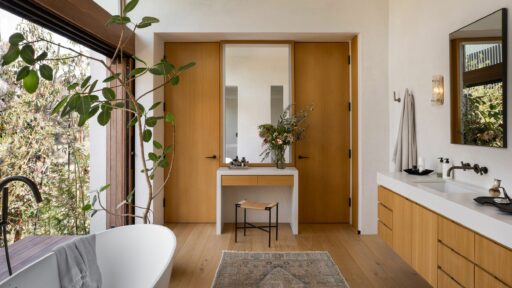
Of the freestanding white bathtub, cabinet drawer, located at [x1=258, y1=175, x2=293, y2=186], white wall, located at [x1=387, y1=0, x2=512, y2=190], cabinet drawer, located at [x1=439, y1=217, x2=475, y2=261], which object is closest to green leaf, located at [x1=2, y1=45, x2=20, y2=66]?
the freestanding white bathtub

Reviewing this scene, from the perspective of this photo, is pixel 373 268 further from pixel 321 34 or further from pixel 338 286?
pixel 321 34

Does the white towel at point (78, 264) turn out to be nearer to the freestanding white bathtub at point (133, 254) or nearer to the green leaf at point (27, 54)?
the freestanding white bathtub at point (133, 254)

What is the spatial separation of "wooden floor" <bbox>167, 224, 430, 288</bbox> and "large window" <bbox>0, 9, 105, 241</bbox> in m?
1.11

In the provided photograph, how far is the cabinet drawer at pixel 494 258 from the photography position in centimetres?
152

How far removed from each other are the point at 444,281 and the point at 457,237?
1.13ft

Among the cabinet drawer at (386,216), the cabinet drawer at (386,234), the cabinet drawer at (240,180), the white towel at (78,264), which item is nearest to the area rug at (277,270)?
the cabinet drawer at (386,234)

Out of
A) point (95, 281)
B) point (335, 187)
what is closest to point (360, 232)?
point (335, 187)

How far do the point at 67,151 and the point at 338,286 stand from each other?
2.60m

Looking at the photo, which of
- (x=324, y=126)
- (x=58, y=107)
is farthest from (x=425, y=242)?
(x=58, y=107)

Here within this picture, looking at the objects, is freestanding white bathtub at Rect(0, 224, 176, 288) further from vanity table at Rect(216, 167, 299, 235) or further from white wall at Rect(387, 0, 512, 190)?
white wall at Rect(387, 0, 512, 190)

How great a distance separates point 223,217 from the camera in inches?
179

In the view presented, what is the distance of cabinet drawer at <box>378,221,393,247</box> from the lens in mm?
2831

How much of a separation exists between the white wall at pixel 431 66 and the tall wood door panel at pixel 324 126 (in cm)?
65

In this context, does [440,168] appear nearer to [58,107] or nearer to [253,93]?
[253,93]
